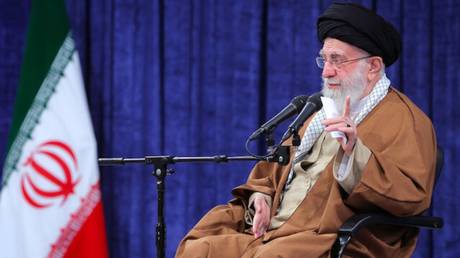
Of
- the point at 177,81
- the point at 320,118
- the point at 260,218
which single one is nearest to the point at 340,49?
the point at 320,118

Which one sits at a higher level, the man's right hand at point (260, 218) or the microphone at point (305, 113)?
the microphone at point (305, 113)

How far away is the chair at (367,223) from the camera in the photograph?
302cm

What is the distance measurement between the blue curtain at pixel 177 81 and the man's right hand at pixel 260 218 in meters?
1.48

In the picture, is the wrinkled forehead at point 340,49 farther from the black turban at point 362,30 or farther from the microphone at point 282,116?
the microphone at point 282,116

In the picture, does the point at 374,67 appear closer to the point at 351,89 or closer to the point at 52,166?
the point at 351,89

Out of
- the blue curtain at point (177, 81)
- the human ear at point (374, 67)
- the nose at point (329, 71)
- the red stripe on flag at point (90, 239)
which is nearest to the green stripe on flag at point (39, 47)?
the red stripe on flag at point (90, 239)

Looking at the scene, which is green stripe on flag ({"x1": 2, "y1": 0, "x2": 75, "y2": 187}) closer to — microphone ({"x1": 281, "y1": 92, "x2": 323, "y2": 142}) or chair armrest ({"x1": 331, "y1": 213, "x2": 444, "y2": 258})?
microphone ({"x1": 281, "y1": 92, "x2": 323, "y2": 142})

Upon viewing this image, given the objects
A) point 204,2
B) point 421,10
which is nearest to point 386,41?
point 421,10

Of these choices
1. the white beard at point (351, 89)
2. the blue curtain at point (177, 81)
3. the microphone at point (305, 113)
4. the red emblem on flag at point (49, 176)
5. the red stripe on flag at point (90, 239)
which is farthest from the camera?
the blue curtain at point (177, 81)

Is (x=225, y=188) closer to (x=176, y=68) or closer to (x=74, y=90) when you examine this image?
(x=176, y=68)

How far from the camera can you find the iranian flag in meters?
2.79

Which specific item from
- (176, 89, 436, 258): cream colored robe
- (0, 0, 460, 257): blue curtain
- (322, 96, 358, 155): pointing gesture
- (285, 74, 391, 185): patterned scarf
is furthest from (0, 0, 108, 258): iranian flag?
(0, 0, 460, 257): blue curtain

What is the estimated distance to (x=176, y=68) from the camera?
5102mm

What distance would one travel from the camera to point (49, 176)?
2840 mm
